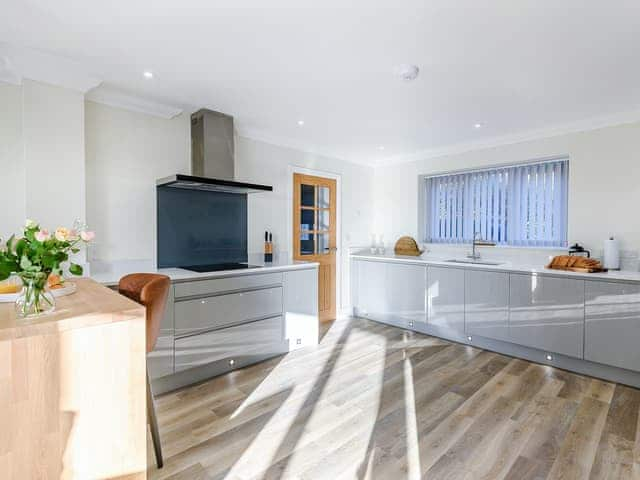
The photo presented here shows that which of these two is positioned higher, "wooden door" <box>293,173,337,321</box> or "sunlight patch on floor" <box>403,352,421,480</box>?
"wooden door" <box>293,173,337,321</box>

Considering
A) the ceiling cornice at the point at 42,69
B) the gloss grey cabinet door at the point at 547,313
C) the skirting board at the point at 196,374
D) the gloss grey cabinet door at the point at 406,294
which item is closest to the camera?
the ceiling cornice at the point at 42,69

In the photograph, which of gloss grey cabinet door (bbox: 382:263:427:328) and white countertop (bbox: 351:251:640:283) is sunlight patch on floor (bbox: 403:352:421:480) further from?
white countertop (bbox: 351:251:640:283)

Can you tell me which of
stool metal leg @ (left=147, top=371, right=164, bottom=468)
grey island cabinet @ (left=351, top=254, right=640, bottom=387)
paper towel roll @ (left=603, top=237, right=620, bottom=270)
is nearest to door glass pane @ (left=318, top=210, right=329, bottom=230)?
grey island cabinet @ (left=351, top=254, right=640, bottom=387)

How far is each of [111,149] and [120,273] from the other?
1.03m

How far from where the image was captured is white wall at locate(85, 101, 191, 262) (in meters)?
2.83

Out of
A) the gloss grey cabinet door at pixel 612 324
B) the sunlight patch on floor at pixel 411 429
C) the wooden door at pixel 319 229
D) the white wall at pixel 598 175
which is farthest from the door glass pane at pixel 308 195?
the gloss grey cabinet door at pixel 612 324

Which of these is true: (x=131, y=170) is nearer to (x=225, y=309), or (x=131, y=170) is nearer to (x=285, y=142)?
(x=225, y=309)

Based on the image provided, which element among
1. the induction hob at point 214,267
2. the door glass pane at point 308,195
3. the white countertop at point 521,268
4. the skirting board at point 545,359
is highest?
the door glass pane at point 308,195

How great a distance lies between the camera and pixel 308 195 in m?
4.56

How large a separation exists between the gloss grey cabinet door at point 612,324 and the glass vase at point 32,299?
144 inches

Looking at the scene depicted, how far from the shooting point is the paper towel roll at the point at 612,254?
125 inches

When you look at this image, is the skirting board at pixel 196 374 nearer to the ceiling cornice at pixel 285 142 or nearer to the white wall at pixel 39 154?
the white wall at pixel 39 154

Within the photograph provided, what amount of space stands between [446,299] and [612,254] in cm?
153

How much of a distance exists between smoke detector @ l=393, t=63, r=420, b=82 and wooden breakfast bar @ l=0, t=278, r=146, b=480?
84.8 inches
